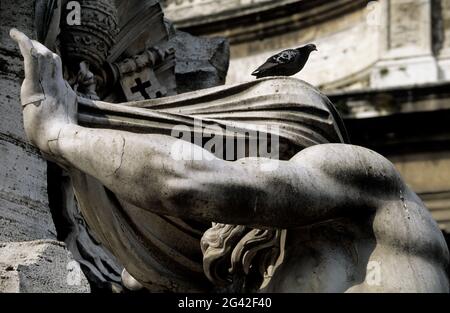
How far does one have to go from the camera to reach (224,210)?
538 cm

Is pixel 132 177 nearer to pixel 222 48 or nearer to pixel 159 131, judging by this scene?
pixel 159 131

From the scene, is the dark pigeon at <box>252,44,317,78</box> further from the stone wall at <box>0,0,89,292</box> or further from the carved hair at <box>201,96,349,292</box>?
the stone wall at <box>0,0,89,292</box>

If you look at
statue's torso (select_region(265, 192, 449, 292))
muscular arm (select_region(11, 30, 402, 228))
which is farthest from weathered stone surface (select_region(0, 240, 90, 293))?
statue's torso (select_region(265, 192, 449, 292))

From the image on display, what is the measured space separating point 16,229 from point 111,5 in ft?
4.10

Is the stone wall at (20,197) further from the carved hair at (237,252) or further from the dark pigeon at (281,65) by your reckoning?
the dark pigeon at (281,65)

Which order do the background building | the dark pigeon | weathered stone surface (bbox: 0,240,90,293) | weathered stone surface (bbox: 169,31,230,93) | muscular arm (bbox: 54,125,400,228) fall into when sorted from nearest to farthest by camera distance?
1. muscular arm (bbox: 54,125,400,228)
2. weathered stone surface (bbox: 0,240,90,293)
3. the dark pigeon
4. weathered stone surface (bbox: 169,31,230,93)
5. the background building

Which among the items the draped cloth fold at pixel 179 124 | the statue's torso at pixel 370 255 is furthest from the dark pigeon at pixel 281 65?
the statue's torso at pixel 370 255

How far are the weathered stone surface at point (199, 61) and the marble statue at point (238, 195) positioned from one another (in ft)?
7.35

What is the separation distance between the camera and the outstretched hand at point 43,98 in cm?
559

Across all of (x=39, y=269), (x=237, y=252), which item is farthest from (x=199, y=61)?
(x=237, y=252)

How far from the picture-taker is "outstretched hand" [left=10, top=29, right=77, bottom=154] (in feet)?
18.4

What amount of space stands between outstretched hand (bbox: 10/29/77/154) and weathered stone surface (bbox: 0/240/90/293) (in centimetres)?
46

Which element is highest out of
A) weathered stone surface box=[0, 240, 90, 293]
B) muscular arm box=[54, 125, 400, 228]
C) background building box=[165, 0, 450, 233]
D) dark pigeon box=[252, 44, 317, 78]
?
background building box=[165, 0, 450, 233]

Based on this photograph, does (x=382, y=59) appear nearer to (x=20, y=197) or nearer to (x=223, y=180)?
(x=20, y=197)
